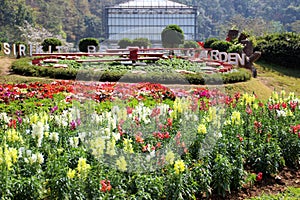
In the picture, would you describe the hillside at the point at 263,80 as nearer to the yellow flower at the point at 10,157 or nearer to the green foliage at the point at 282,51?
the green foliage at the point at 282,51

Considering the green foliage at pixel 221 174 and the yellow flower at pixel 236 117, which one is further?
the yellow flower at pixel 236 117

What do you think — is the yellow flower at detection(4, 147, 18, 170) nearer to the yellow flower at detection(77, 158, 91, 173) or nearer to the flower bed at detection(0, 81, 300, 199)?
the flower bed at detection(0, 81, 300, 199)

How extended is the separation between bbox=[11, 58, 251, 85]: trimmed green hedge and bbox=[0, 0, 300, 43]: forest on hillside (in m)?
14.1

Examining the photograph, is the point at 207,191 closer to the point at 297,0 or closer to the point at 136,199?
the point at 136,199

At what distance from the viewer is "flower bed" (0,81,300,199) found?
408cm

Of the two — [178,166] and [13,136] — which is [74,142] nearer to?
[13,136]

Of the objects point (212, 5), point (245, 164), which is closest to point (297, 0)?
point (212, 5)

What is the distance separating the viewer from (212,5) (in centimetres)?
6731

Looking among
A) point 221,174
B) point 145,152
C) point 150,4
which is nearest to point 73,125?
point 145,152

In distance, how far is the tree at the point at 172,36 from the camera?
26.1 meters

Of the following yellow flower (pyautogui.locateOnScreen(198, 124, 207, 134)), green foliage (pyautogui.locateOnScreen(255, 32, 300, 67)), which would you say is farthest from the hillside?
yellow flower (pyautogui.locateOnScreen(198, 124, 207, 134))

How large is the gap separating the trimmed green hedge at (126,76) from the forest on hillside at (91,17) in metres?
A: 14.1

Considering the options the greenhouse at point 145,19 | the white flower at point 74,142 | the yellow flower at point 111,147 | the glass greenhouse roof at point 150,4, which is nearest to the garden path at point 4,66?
the white flower at point 74,142

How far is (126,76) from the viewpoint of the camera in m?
11.2
